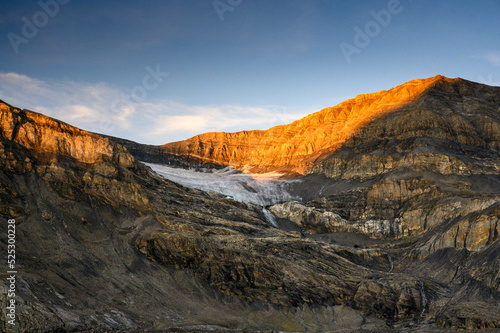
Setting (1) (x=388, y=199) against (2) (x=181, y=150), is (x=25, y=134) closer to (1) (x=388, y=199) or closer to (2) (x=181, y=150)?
(1) (x=388, y=199)

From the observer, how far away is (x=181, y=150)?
162m

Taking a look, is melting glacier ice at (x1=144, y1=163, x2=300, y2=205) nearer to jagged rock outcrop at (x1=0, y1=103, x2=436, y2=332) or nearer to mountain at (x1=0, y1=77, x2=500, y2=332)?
mountain at (x1=0, y1=77, x2=500, y2=332)

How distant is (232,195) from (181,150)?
6056 centimetres

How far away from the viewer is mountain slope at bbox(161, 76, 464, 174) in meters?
124

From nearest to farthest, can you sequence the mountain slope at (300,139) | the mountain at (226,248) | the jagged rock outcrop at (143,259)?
1. the jagged rock outcrop at (143,259)
2. the mountain at (226,248)
3. the mountain slope at (300,139)

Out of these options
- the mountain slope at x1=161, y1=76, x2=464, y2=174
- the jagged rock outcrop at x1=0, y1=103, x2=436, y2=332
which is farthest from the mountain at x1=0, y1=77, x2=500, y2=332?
the mountain slope at x1=161, y1=76, x2=464, y2=174

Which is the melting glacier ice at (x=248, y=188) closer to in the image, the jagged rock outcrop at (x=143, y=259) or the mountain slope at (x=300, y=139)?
the mountain slope at (x=300, y=139)

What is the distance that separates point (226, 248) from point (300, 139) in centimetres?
9873

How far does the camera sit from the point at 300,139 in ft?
476

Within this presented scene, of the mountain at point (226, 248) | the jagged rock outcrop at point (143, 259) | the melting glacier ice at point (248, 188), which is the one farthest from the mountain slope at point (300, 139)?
the jagged rock outcrop at point (143, 259)

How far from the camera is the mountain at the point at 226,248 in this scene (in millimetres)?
36781

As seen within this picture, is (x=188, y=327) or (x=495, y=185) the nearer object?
(x=188, y=327)

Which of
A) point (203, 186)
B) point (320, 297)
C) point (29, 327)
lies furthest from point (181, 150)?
point (29, 327)

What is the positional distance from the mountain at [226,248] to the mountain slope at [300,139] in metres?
A: 36.6
